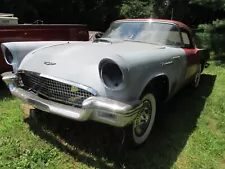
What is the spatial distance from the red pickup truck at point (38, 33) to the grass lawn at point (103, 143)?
116cm

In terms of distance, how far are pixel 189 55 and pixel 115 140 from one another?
1.97 m

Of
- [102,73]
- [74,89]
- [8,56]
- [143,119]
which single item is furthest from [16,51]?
[143,119]

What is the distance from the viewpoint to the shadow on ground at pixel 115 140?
3176 mm

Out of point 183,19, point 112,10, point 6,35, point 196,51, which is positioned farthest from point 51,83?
point 112,10

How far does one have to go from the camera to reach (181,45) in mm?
4652

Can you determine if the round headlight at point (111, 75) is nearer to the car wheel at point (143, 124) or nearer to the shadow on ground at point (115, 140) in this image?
the car wheel at point (143, 124)

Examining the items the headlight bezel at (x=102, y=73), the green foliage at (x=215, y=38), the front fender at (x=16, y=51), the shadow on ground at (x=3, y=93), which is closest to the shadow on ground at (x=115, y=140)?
the headlight bezel at (x=102, y=73)

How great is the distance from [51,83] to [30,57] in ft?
2.02

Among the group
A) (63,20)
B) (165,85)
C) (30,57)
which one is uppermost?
(30,57)

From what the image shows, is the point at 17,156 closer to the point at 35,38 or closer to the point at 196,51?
the point at 35,38

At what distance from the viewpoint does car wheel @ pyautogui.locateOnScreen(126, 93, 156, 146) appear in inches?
127

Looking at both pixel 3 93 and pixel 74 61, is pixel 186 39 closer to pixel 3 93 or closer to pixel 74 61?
pixel 74 61

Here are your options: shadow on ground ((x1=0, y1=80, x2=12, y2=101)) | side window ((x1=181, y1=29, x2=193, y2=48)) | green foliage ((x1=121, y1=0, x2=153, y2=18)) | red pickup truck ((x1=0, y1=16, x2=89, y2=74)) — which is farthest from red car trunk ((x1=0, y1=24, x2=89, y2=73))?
green foliage ((x1=121, y1=0, x2=153, y2=18))

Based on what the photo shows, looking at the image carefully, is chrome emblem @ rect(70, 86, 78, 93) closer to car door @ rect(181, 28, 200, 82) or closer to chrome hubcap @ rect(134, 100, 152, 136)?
chrome hubcap @ rect(134, 100, 152, 136)
